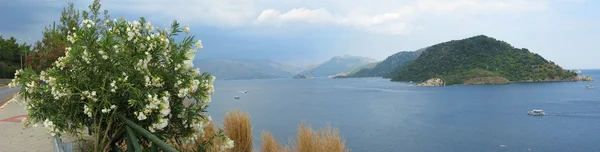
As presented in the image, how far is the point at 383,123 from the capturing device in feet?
120

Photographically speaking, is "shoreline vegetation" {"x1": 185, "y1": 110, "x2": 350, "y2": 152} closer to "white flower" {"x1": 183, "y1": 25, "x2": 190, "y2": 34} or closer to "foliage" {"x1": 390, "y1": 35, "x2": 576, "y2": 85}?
"white flower" {"x1": 183, "y1": 25, "x2": 190, "y2": 34}

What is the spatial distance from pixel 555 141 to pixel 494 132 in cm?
477

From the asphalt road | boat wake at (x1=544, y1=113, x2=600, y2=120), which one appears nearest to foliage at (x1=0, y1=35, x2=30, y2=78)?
the asphalt road

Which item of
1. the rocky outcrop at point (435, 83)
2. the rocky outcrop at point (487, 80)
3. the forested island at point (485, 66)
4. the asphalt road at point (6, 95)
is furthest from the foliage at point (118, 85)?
the rocky outcrop at point (487, 80)

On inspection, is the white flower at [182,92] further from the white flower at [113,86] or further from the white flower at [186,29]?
the white flower at [186,29]

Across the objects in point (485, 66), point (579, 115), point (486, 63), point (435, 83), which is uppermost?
point (486, 63)

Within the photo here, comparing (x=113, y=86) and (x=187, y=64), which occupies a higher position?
(x=187, y=64)

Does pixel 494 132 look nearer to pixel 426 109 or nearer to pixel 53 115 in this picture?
pixel 426 109

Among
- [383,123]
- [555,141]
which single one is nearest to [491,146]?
[555,141]

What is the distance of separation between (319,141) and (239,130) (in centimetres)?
178

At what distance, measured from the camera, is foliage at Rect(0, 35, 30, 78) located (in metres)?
40.0

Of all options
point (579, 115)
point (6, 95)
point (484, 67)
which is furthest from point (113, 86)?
point (484, 67)

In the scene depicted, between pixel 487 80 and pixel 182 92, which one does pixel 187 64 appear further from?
pixel 487 80

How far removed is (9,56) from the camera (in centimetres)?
4412
